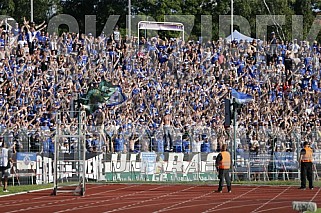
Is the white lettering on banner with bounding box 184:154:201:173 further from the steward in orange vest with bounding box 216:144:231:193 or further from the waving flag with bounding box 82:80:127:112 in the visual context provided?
the waving flag with bounding box 82:80:127:112

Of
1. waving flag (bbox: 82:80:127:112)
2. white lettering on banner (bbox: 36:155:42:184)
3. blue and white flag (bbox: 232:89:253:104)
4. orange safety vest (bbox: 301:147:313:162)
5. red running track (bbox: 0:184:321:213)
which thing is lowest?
red running track (bbox: 0:184:321:213)

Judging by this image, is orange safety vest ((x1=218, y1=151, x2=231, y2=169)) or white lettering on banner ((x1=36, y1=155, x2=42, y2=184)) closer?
orange safety vest ((x1=218, y1=151, x2=231, y2=169))

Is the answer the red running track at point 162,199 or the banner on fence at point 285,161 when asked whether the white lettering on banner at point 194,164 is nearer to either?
the banner on fence at point 285,161

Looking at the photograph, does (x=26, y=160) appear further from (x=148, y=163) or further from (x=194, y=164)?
(x=194, y=164)

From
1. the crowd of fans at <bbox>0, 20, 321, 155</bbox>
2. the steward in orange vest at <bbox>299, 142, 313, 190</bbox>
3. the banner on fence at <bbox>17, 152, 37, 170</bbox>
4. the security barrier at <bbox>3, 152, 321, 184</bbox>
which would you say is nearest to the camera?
the steward in orange vest at <bbox>299, 142, 313, 190</bbox>

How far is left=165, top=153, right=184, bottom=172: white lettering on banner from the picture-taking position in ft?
117

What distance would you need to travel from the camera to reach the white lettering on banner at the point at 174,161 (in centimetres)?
3553

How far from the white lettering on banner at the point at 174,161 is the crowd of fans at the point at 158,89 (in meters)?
0.50

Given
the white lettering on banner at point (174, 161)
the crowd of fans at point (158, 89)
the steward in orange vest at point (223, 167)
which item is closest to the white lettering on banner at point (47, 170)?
the crowd of fans at point (158, 89)

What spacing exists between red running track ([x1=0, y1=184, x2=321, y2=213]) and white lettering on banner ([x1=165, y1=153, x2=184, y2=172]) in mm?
3505

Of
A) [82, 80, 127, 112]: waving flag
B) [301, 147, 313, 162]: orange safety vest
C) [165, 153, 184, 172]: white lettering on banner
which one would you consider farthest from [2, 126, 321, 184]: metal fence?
[301, 147, 313, 162]: orange safety vest

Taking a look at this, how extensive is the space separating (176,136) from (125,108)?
2.70m

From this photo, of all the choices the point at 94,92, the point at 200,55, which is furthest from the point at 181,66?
the point at 94,92

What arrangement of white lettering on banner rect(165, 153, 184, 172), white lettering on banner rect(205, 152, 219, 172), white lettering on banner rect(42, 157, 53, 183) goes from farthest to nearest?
1. white lettering on banner rect(205, 152, 219, 172)
2. white lettering on banner rect(165, 153, 184, 172)
3. white lettering on banner rect(42, 157, 53, 183)
